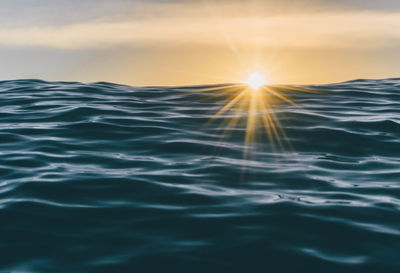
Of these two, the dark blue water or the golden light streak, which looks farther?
the golden light streak

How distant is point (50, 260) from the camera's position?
434cm

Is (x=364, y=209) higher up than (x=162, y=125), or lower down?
lower down

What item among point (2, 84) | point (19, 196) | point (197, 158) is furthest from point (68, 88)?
point (19, 196)

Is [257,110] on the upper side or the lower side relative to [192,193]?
upper

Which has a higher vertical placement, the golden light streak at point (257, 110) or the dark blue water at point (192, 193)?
the golden light streak at point (257, 110)

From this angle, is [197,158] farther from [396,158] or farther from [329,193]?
[396,158]

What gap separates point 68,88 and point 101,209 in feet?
36.8

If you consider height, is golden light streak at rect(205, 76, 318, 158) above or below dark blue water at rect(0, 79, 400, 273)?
above

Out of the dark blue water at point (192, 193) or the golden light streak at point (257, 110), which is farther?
the golden light streak at point (257, 110)

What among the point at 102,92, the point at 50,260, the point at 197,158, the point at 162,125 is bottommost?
the point at 50,260

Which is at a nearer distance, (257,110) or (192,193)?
(192,193)

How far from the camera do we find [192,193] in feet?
20.0

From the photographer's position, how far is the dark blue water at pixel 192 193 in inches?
175

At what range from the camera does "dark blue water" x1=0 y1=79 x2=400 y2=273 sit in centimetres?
444
